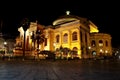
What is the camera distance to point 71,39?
67.6 m

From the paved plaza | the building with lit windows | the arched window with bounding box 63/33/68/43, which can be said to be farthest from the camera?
the arched window with bounding box 63/33/68/43

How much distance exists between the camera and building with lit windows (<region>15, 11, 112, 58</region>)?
213 ft

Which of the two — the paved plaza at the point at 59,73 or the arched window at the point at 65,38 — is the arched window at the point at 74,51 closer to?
the arched window at the point at 65,38

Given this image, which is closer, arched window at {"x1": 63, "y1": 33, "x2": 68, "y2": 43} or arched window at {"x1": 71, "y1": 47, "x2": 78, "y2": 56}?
arched window at {"x1": 71, "y1": 47, "x2": 78, "y2": 56}

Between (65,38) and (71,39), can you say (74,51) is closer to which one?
(71,39)

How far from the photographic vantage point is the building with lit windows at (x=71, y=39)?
65062 millimetres

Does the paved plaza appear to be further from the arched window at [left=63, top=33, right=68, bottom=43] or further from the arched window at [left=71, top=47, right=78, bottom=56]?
the arched window at [left=63, top=33, right=68, bottom=43]

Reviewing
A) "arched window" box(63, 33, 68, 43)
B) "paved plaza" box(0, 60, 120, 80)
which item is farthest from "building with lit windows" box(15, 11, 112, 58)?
"paved plaza" box(0, 60, 120, 80)

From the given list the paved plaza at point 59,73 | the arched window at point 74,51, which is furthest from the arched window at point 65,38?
the paved plaza at point 59,73

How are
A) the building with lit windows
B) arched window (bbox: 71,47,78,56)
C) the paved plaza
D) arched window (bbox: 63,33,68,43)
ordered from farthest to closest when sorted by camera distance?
arched window (bbox: 63,33,68,43) → the building with lit windows → arched window (bbox: 71,47,78,56) → the paved plaza

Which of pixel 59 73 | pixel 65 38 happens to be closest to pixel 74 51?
pixel 65 38

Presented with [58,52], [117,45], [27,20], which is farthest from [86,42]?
[117,45]

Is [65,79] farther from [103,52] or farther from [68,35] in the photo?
[103,52]

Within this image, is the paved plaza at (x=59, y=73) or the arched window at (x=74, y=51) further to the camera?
the arched window at (x=74, y=51)
